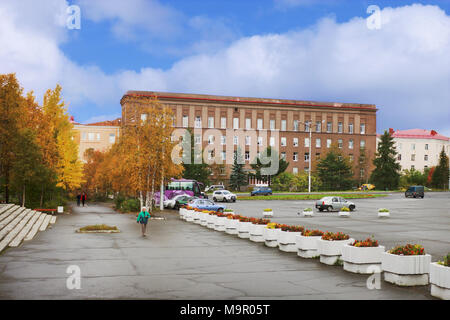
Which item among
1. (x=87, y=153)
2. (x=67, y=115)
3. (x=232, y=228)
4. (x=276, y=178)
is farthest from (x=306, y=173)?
(x=232, y=228)

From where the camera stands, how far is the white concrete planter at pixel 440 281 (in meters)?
9.32

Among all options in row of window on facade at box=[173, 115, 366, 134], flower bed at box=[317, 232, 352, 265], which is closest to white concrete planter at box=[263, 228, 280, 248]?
flower bed at box=[317, 232, 352, 265]

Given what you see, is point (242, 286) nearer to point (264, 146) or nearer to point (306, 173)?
point (306, 173)

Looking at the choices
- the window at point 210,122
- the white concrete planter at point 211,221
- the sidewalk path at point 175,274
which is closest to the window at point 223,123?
the window at point 210,122

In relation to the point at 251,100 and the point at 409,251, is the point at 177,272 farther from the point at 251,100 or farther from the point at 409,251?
the point at 251,100

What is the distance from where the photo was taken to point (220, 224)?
26.2 meters

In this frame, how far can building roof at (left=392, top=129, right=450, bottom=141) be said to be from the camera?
12900 cm

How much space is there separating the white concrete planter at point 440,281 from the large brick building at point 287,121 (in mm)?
94675

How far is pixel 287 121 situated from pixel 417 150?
41.1 m

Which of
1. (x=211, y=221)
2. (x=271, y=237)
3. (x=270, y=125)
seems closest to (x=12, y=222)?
(x=211, y=221)

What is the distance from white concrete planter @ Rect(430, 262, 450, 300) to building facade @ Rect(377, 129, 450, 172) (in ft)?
407

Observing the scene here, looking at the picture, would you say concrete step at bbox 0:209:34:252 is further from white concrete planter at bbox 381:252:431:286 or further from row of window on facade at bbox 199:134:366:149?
row of window on facade at bbox 199:134:366:149

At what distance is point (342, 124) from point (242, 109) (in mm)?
24212
